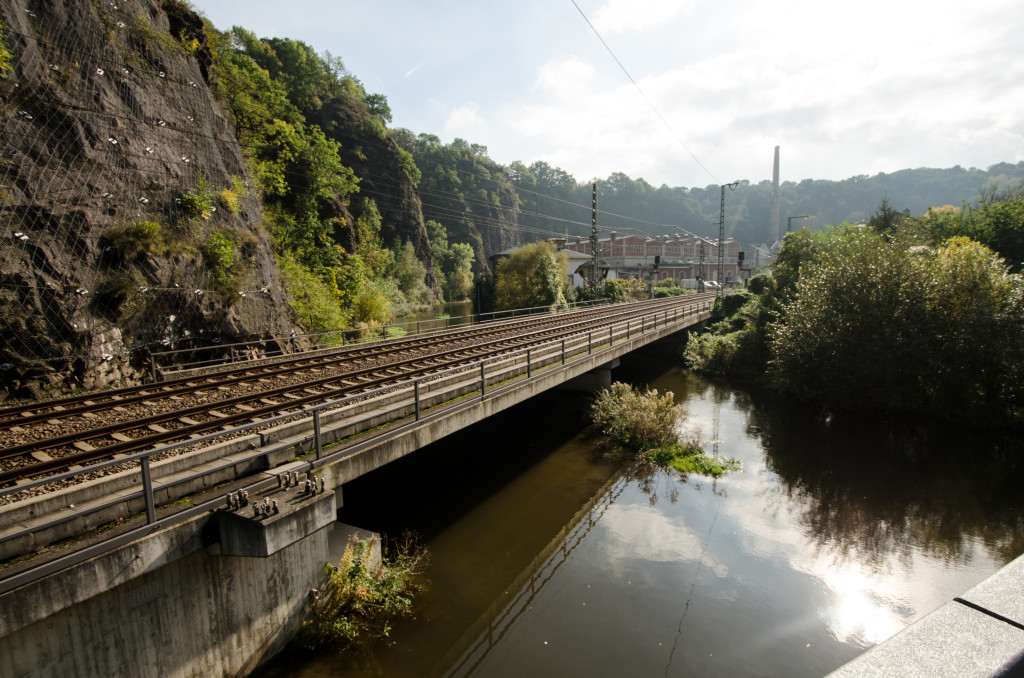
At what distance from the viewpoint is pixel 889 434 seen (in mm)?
16969

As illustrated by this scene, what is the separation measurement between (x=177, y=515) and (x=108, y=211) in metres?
13.0

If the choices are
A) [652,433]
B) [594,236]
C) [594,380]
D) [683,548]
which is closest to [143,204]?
[594,380]

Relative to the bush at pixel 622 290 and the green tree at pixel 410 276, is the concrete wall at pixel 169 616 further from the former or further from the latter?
the bush at pixel 622 290

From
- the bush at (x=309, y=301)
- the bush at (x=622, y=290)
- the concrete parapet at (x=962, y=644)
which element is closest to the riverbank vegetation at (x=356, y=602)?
the concrete parapet at (x=962, y=644)

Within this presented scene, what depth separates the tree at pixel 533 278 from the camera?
39.8m

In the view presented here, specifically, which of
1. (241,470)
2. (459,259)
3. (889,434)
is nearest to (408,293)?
(459,259)

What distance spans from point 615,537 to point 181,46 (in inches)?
971

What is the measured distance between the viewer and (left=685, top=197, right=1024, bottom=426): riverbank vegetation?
1659cm

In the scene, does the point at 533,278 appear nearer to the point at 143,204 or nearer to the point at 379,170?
the point at 379,170

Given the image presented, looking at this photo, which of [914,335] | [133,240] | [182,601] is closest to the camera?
[182,601]

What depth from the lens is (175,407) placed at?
919cm

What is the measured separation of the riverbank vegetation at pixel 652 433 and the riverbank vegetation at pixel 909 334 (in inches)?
282

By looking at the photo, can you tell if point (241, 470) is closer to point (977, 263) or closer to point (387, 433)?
point (387, 433)

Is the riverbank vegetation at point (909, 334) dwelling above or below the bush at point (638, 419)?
above
